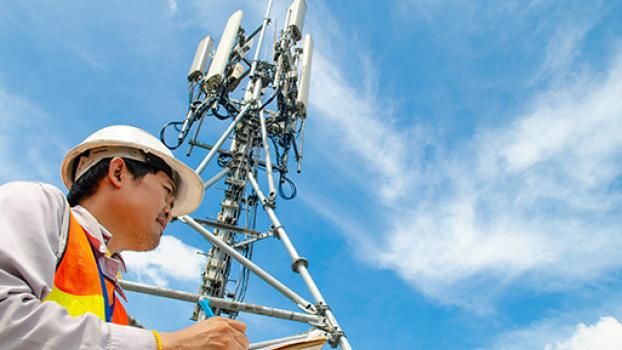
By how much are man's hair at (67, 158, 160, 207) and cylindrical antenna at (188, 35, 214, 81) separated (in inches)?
252

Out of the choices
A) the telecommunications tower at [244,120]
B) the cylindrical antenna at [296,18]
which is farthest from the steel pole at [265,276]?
the cylindrical antenna at [296,18]

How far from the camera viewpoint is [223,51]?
782 centimetres

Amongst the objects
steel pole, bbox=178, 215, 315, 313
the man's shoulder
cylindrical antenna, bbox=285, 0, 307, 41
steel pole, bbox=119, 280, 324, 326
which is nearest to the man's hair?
the man's shoulder

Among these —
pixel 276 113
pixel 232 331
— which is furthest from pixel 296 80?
pixel 232 331

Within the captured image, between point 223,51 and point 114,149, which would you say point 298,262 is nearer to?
point 114,149

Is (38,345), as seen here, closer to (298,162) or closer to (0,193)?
(0,193)

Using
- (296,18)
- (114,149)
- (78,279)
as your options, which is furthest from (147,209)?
(296,18)

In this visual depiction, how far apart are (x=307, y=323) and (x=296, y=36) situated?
574 cm

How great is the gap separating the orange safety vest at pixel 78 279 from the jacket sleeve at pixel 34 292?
0.35 ft

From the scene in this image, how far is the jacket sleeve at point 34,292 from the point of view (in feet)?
3.33

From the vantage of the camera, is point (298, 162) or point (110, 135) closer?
point (110, 135)

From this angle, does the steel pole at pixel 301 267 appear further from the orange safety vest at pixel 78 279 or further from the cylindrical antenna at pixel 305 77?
the orange safety vest at pixel 78 279

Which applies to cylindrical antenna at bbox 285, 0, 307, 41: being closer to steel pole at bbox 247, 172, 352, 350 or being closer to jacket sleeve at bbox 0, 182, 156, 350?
steel pole at bbox 247, 172, 352, 350

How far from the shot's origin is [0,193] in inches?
47.9
